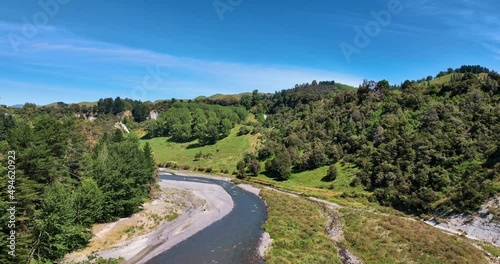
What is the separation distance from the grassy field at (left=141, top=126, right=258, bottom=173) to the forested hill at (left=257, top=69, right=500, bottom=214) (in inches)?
687

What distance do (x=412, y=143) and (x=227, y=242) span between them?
70.4 metres

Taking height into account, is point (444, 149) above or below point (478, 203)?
above

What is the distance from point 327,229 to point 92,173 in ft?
164

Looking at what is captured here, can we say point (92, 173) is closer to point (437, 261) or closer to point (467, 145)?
point (437, 261)

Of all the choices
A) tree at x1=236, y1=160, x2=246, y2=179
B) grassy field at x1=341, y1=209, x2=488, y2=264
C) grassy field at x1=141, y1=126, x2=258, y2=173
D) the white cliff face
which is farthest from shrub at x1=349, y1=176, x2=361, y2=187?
grassy field at x1=141, y1=126, x2=258, y2=173

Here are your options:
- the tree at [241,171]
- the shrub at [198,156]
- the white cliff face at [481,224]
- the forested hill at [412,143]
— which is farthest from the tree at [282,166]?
the white cliff face at [481,224]

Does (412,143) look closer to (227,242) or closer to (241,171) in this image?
(241,171)

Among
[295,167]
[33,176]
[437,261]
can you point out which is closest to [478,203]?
[437,261]

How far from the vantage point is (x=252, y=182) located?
128 m

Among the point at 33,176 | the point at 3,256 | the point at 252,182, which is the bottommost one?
the point at 252,182

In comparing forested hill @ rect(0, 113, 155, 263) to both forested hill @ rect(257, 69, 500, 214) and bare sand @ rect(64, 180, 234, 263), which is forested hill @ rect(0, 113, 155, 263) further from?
forested hill @ rect(257, 69, 500, 214)

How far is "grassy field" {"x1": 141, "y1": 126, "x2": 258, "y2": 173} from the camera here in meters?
161

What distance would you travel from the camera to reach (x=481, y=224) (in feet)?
213

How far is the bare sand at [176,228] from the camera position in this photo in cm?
5209
